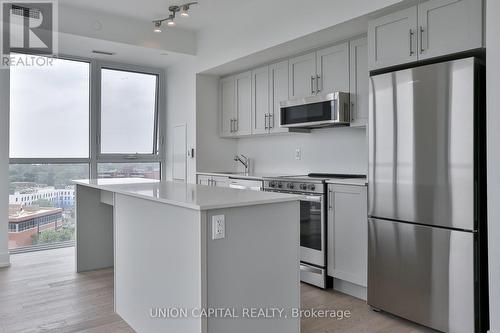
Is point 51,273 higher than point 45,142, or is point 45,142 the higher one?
point 45,142

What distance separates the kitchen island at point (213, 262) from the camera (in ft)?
6.40

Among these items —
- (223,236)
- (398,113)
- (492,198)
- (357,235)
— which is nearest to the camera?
(223,236)

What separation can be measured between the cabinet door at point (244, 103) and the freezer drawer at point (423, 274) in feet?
7.99

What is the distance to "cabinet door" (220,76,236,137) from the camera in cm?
526

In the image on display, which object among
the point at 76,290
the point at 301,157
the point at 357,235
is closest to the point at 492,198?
the point at 357,235

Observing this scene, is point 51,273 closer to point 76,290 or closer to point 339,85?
point 76,290

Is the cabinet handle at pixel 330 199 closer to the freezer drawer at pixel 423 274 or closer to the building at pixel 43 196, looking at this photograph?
the freezer drawer at pixel 423 274

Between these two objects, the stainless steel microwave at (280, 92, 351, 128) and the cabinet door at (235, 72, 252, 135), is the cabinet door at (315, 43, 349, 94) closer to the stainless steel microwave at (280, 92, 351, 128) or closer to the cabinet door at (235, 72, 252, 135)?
the stainless steel microwave at (280, 92, 351, 128)

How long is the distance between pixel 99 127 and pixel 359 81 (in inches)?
146

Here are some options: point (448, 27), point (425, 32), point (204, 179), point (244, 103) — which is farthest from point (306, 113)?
point (204, 179)

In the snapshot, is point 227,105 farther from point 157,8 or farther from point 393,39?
point 393,39

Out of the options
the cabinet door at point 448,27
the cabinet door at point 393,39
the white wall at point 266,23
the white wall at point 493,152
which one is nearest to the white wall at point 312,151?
the cabinet door at point 393,39

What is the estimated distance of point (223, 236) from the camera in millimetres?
1979

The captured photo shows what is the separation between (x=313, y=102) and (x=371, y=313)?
202 cm
